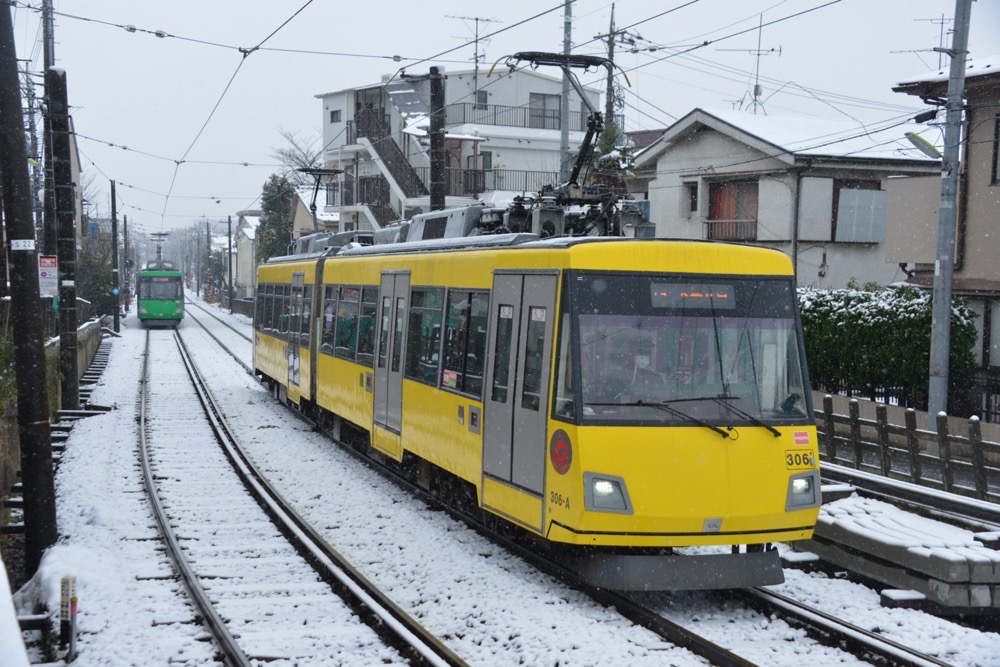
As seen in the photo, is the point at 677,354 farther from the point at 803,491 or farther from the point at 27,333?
the point at 27,333

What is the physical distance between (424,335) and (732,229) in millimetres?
20078

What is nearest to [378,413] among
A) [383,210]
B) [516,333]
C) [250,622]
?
[516,333]

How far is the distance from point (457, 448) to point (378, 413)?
3.11 m

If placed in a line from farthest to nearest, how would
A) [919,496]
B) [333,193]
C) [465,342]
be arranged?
[333,193]
[919,496]
[465,342]

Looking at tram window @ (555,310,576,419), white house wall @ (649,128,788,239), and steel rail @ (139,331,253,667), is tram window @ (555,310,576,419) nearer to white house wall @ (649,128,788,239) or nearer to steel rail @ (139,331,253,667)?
steel rail @ (139,331,253,667)

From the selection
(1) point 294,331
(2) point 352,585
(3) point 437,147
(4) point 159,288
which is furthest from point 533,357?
(4) point 159,288

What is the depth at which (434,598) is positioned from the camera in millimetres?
8312

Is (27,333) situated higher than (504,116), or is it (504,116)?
(504,116)

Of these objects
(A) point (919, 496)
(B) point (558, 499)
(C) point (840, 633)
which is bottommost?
(C) point (840, 633)

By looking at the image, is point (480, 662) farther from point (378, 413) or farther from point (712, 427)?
point (378, 413)

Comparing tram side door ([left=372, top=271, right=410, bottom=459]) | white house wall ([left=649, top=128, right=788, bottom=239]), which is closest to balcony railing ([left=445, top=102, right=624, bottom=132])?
white house wall ([left=649, top=128, right=788, bottom=239])

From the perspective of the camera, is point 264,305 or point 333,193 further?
point 333,193

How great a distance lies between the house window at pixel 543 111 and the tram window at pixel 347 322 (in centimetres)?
3370

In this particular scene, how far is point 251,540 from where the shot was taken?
10.5 meters
